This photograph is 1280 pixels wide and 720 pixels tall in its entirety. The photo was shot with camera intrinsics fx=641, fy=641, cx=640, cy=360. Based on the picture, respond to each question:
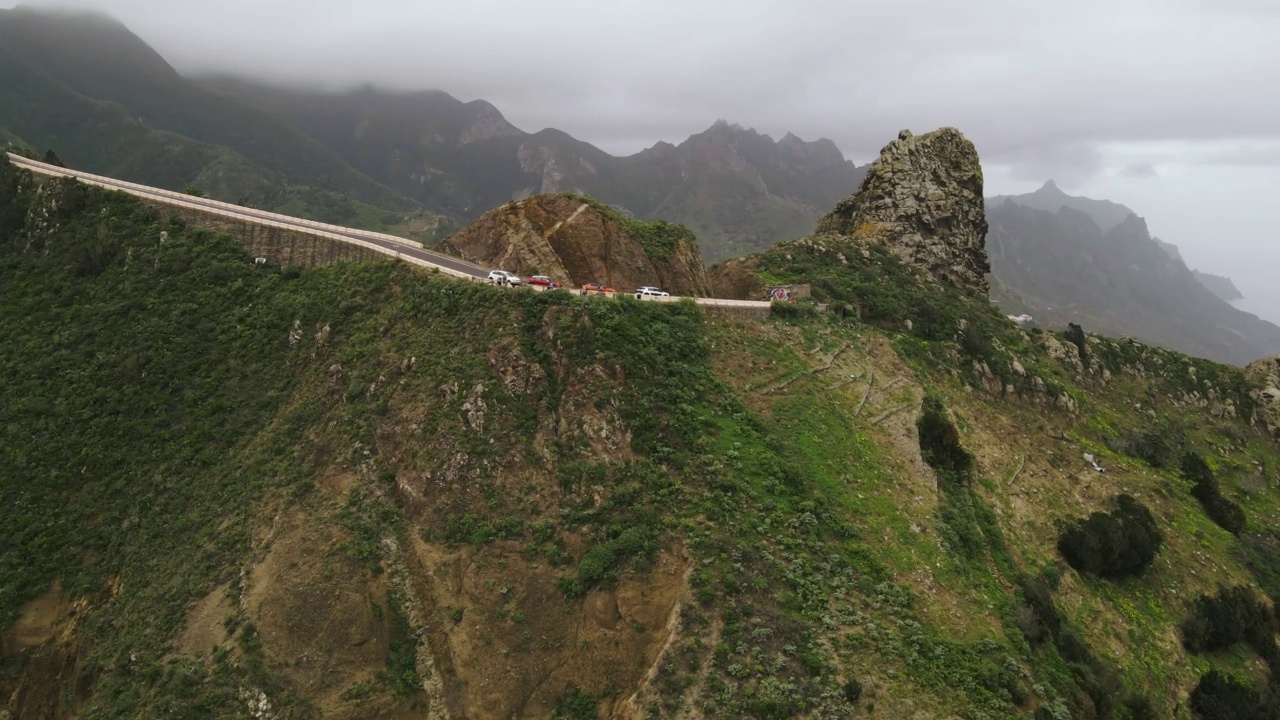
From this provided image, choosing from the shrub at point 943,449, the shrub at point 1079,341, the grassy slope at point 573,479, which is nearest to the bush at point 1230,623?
the grassy slope at point 573,479

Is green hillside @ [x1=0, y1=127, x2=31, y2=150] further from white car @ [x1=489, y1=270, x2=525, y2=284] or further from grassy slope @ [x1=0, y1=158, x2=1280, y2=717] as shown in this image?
white car @ [x1=489, y1=270, x2=525, y2=284]

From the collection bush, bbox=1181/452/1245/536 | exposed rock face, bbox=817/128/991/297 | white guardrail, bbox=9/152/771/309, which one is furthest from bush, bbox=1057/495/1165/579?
exposed rock face, bbox=817/128/991/297

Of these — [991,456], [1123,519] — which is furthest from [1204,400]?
[991,456]

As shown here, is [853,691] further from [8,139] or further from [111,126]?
[111,126]

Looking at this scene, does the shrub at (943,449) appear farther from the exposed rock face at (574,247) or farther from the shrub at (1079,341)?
the shrub at (1079,341)

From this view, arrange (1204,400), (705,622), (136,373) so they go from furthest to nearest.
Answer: (1204,400)
(136,373)
(705,622)

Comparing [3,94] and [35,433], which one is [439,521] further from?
[3,94]
